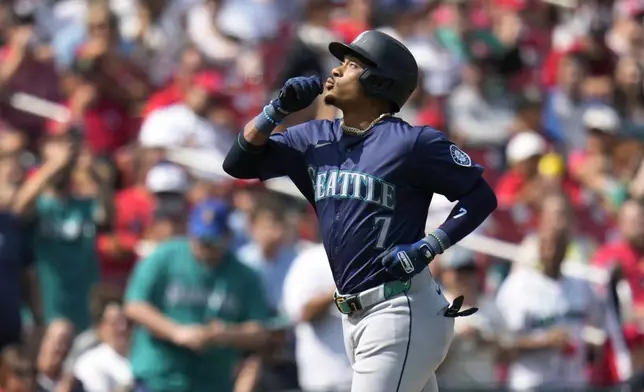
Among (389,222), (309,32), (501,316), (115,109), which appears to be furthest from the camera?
(309,32)

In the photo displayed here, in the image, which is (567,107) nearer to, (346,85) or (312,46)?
(312,46)

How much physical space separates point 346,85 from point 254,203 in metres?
4.32

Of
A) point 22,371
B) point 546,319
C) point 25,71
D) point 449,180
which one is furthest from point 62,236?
point 449,180

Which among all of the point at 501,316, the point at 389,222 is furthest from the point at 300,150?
the point at 501,316

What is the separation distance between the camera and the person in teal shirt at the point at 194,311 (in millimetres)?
8344

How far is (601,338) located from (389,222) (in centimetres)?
429

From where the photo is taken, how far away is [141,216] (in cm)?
1013

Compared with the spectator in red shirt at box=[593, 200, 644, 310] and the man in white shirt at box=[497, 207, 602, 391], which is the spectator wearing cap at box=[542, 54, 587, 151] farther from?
the man in white shirt at box=[497, 207, 602, 391]

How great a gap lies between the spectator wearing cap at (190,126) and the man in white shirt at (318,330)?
2269 mm

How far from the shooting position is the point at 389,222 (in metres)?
5.64

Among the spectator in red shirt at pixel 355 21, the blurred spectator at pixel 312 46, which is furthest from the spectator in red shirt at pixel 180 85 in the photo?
the spectator in red shirt at pixel 355 21

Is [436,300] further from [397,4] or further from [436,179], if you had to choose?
[397,4]

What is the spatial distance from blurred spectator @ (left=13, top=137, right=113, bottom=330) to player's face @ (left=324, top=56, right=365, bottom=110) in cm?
375

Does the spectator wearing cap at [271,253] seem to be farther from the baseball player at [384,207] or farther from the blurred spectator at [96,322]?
the baseball player at [384,207]
